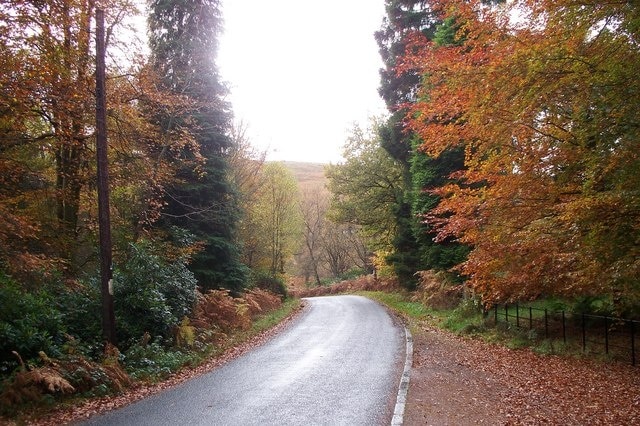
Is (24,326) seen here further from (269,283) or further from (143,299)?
(269,283)

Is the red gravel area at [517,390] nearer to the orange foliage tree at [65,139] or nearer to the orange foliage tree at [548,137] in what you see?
the orange foliage tree at [548,137]

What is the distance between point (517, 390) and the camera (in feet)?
28.6

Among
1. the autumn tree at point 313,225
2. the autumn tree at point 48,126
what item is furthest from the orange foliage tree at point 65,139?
the autumn tree at point 313,225

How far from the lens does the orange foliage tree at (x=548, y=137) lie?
6.37 m

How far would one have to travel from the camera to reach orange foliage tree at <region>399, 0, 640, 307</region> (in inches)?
251

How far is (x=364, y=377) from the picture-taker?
959 centimetres

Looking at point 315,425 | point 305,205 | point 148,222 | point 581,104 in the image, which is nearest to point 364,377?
point 315,425

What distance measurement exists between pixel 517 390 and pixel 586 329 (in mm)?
6038

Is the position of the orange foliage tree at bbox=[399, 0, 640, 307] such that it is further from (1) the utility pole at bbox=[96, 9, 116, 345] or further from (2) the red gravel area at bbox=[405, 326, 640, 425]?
(1) the utility pole at bbox=[96, 9, 116, 345]

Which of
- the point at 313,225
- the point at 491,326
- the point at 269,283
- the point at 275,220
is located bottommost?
the point at 269,283

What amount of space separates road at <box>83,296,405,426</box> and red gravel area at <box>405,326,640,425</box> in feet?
2.22

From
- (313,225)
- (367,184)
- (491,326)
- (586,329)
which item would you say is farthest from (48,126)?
(313,225)

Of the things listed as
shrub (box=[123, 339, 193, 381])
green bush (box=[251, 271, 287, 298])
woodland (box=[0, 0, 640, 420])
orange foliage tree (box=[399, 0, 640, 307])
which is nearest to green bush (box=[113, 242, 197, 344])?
woodland (box=[0, 0, 640, 420])

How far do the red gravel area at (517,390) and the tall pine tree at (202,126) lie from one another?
946 centimetres
